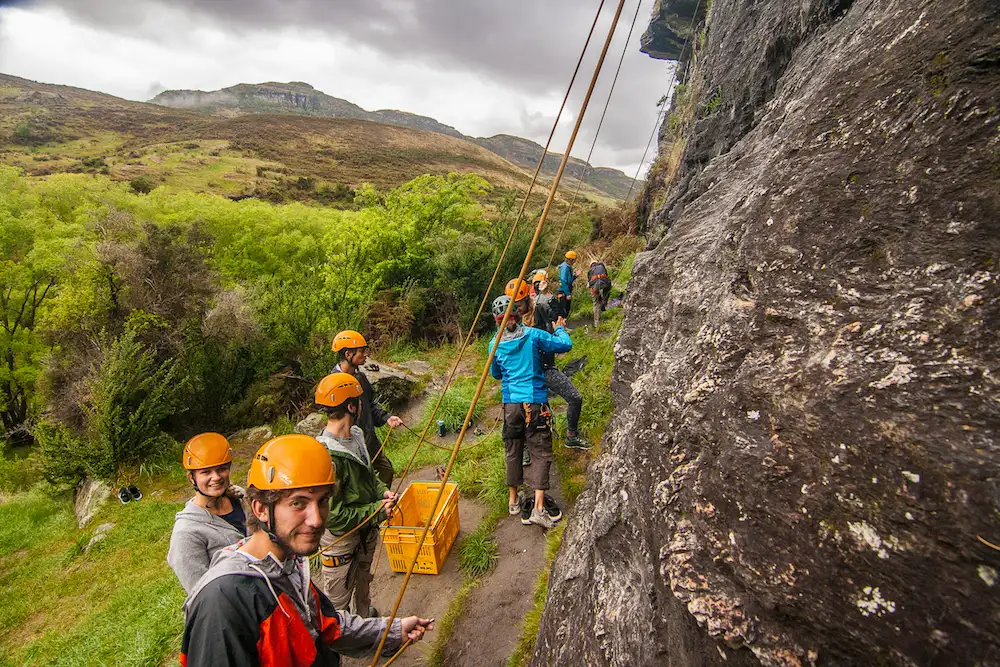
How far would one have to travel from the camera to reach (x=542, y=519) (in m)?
4.89

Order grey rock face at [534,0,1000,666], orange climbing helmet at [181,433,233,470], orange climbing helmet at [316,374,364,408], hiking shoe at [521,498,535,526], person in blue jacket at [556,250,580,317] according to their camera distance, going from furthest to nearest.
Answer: person in blue jacket at [556,250,580,317] → hiking shoe at [521,498,535,526] → orange climbing helmet at [316,374,364,408] → orange climbing helmet at [181,433,233,470] → grey rock face at [534,0,1000,666]

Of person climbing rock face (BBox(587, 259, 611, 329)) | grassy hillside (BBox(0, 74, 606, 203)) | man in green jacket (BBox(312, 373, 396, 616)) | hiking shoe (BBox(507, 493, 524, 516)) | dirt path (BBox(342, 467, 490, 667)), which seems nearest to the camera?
man in green jacket (BBox(312, 373, 396, 616))

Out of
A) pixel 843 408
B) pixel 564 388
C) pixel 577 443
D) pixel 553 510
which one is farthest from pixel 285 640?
pixel 577 443

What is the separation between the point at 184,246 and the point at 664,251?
15.0 meters

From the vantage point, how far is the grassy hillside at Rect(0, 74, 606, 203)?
58.2 meters

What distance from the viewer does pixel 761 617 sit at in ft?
4.90

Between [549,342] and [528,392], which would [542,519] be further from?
[549,342]

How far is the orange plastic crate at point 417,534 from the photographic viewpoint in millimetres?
4574

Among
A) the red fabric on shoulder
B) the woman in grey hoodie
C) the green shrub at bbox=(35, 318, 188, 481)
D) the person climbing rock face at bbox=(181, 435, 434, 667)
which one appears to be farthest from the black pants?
the green shrub at bbox=(35, 318, 188, 481)

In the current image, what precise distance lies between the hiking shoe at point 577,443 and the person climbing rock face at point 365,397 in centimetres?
231

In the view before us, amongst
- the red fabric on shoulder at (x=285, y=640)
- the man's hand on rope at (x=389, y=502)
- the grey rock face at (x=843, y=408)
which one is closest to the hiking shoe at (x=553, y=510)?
the man's hand on rope at (x=389, y=502)

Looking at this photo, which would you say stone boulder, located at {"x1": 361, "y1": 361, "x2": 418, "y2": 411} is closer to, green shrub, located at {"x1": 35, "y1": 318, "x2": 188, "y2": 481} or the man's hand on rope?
green shrub, located at {"x1": 35, "y1": 318, "x2": 188, "y2": 481}

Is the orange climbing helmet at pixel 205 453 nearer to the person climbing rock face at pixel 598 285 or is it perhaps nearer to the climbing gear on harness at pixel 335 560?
the climbing gear on harness at pixel 335 560

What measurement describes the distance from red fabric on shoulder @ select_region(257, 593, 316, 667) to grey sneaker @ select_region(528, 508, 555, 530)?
10.9ft
